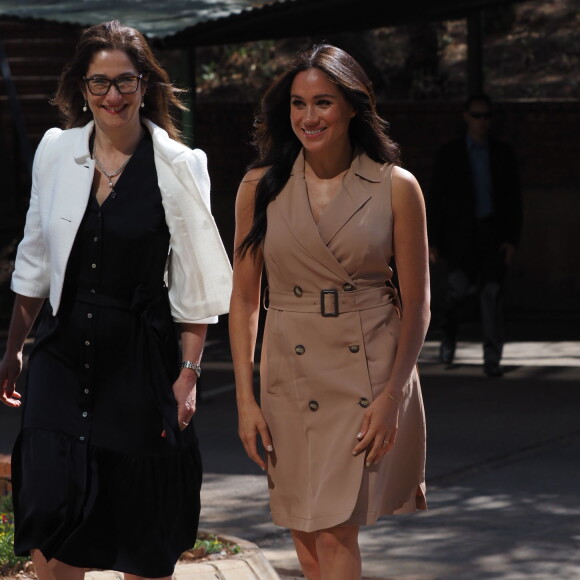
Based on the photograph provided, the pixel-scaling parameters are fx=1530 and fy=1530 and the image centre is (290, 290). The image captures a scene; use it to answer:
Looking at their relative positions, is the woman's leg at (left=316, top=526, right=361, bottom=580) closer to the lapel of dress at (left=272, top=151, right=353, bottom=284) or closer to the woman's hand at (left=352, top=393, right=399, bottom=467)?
the woman's hand at (left=352, top=393, right=399, bottom=467)

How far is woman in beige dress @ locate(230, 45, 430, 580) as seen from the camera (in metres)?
4.30

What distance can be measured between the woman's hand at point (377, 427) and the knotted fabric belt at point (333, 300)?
0.27m

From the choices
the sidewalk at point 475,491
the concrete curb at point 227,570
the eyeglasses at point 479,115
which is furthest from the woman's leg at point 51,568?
the eyeglasses at point 479,115

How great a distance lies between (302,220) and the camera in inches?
172

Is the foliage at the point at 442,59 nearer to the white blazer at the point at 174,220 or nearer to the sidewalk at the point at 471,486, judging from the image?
the sidewalk at the point at 471,486

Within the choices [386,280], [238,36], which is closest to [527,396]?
[238,36]

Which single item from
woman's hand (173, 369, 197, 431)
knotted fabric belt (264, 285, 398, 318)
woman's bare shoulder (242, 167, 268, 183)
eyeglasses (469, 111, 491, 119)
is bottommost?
woman's hand (173, 369, 197, 431)

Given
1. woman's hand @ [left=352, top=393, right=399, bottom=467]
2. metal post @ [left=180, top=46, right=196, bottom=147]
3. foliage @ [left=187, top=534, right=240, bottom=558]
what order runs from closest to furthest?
woman's hand @ [left=352, top=393, right=399, bottom=467]
foliage @ [left=187, top=534, right=240, bottom=558]
metal post @ [left=180, top=46, right=196, bottom=147]

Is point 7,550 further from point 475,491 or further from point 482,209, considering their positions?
point 482,209

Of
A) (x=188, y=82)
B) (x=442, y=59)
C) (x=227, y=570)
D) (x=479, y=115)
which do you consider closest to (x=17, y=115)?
(x=188, y=82)

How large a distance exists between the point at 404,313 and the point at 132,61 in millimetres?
1074

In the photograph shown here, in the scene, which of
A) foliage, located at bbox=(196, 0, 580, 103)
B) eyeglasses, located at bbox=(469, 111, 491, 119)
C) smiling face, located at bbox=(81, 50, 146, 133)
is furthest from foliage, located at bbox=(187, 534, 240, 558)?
foliage, located at bbox=(196, 0, 580, 103)

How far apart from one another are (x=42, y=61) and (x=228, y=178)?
9.63ft

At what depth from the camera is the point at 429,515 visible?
6.71 m
